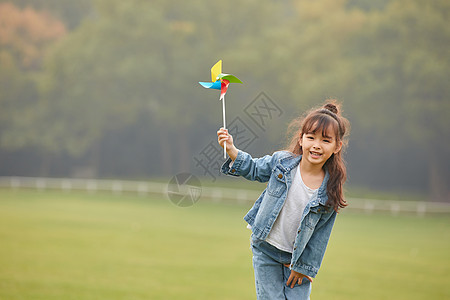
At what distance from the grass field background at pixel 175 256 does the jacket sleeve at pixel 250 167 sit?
8.99 ft

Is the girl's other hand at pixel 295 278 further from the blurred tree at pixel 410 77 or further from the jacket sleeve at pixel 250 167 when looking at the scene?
the blurred tree at pixel 410 77

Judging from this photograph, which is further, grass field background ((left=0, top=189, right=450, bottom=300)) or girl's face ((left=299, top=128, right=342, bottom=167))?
grass field background ((left=0, top=189, right=450, bottom=300))

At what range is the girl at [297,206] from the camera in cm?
317

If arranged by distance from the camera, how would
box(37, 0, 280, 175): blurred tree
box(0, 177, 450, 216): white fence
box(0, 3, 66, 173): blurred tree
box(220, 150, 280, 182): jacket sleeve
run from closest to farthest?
1. box(220, 150, 280, 182): jacket sleeve
2. box(0, 177, 450, 216): white fence
3. box(37, 0, 280, 175): blurred tree
4. box(0, 3, 66, 173): blurred tree

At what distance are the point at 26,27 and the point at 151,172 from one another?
7.88 metres

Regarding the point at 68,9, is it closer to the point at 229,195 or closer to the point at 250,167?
the point at 229,195

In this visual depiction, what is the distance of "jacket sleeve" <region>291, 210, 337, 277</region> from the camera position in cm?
318

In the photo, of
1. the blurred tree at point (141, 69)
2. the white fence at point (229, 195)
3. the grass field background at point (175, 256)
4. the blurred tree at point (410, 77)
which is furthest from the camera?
the blurred tree at point (141, 69)

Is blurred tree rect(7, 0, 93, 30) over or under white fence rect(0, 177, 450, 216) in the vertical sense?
over

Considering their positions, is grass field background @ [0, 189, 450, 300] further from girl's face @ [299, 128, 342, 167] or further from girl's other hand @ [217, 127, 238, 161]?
girl's face @ [299, 128, 342, 167]

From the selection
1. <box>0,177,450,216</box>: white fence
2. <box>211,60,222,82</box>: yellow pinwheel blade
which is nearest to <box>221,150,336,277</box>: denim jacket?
<box>211,60,222,82</box>: yellow pinwheel blade

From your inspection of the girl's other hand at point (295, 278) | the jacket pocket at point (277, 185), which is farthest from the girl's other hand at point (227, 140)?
the girl's other hand at point (295, 278)

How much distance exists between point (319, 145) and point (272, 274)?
71 centimetres

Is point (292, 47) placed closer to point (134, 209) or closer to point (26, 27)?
point (134, 209)
